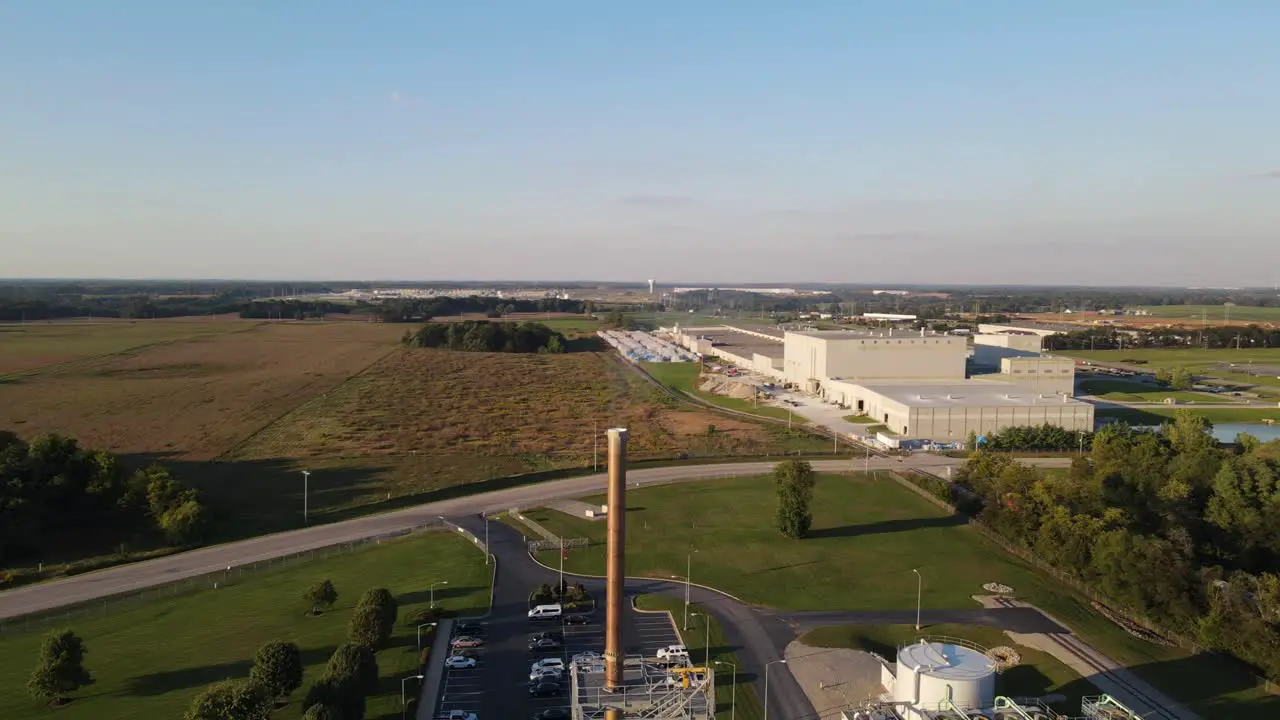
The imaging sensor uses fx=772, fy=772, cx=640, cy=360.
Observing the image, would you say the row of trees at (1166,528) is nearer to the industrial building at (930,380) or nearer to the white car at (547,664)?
the industrial building at (930,380)

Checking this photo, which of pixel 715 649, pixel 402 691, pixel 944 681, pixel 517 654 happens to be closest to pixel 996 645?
pixel 944 681

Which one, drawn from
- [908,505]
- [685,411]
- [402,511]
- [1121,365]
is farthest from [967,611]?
[1121,365]

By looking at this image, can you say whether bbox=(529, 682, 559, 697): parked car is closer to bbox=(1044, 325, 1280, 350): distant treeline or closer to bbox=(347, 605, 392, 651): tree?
bbox=(347, 605, 392, 651): tree

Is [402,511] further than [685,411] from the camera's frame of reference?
No

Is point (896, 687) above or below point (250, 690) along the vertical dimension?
below

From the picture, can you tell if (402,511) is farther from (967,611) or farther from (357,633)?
(967,611)

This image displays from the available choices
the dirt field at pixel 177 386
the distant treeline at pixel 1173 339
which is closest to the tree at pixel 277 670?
the dirt field at pixel 177 386
